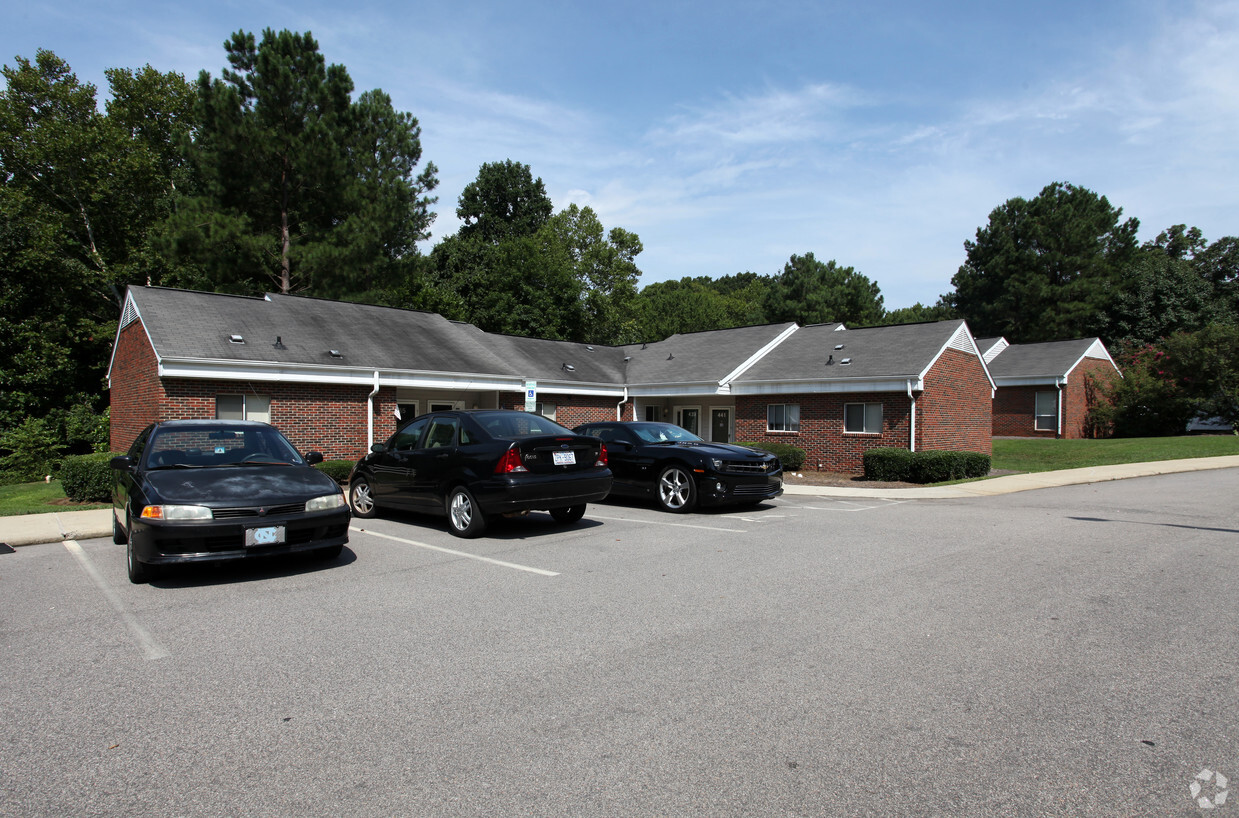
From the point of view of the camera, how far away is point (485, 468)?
8891mm

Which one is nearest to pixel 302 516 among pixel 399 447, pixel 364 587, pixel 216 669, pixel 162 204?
pixel 364 587

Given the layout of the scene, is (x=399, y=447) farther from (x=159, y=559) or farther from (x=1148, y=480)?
(x=1148, y=480)

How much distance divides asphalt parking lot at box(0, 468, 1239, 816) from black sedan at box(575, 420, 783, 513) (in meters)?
3.40

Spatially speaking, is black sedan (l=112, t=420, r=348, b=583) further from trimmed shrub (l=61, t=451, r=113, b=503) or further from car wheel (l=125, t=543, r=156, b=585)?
trimmed shrub (l=61, t=451, r=113, b=503)

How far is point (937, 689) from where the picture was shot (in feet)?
13.0

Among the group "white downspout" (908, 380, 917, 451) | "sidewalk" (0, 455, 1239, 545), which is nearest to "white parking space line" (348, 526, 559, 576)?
"sidewalk" (0, 455, 1239, 545)

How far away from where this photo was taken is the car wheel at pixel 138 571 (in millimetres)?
6723

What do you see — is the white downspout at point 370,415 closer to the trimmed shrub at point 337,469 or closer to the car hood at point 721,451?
the trimmed shrub at point 337,469

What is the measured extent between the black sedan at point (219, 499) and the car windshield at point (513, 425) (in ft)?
7.10


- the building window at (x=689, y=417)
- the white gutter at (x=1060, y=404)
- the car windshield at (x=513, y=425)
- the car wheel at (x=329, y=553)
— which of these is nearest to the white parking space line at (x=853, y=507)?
the car windshield at (x=513, y=425)

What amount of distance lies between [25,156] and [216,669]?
34.5 m

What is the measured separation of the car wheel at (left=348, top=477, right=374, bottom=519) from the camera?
10891 mm

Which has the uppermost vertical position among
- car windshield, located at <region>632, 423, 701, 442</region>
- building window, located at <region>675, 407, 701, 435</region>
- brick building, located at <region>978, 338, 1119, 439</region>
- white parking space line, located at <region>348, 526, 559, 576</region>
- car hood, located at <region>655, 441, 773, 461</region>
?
brick building, located at <region>978, 338, 1119, 439</region>

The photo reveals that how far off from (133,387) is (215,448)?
43.2 feet
